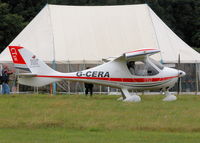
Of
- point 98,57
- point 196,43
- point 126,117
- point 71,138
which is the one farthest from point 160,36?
point 196,43

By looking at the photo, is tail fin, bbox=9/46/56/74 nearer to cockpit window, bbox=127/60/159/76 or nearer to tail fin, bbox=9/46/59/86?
tail fin, bbox=9/46/59/86

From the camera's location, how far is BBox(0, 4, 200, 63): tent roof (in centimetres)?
3103

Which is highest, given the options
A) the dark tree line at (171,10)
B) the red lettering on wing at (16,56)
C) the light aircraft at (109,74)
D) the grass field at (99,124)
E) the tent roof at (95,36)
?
the dark tree line at (171,10)

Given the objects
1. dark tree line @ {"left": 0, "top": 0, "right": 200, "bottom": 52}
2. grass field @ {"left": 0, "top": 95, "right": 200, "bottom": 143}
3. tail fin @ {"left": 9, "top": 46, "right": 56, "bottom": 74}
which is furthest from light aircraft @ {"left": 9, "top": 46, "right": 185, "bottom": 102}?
dark tree line @ {"left": 0, "top": 0, "right": 200, "bottom": 52}

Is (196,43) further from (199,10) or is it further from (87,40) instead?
(87,40)

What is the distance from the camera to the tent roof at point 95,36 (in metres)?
31.0

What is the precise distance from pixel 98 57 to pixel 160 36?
4035mm

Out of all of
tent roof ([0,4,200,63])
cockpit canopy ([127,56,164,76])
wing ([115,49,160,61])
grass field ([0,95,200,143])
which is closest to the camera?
grass field ([0,95,200,143])

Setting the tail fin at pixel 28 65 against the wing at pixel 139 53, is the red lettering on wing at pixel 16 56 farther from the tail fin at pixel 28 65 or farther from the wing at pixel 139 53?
the wing at pixel 139 53

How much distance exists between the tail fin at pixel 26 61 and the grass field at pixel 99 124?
3.59m

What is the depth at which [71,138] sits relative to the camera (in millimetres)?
12258

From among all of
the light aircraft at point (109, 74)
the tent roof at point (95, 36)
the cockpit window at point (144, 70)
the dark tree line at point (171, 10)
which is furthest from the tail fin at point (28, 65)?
the dark tree line at point (171, 10)

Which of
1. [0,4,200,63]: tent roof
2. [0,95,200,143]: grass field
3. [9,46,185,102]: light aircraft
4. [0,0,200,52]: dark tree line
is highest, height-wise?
[0,0,200,52]: dark tree line

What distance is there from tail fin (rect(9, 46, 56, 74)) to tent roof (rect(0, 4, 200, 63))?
798 cm
